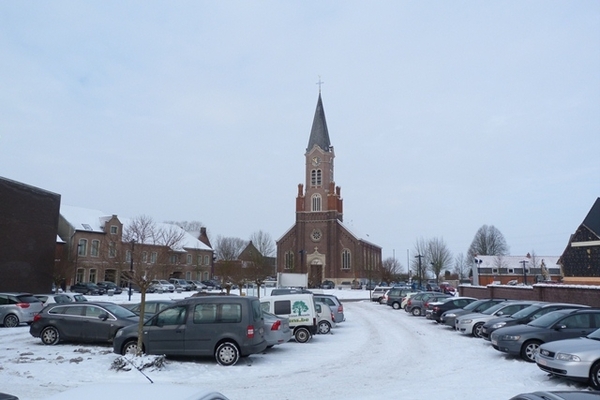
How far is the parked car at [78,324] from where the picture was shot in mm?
15406

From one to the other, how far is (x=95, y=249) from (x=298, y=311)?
163 feet

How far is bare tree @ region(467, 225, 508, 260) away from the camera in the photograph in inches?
3858

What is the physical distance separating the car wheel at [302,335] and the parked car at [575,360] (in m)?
8.35

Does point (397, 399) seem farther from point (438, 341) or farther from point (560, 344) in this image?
point (438, 341)

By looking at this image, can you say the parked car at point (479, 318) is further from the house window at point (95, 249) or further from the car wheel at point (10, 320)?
the house window at point (95, 249)

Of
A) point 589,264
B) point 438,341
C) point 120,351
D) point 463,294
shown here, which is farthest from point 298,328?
point 589,264

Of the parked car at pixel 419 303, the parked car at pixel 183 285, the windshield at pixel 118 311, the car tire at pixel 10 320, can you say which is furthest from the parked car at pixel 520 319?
the parked car at pixel 183 285

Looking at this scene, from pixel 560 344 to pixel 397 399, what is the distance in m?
4.08

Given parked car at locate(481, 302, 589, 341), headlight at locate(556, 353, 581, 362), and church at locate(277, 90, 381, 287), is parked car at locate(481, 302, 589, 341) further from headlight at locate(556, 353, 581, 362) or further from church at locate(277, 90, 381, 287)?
church at locate(277, 90, 381, 287)

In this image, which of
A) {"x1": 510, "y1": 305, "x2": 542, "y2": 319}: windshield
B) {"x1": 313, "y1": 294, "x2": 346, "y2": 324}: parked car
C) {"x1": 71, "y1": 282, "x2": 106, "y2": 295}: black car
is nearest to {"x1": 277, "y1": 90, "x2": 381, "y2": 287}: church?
{"x1": 71, "y1": 282, "x2": 106, "y2": 295}: black car

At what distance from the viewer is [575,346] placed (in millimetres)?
10211

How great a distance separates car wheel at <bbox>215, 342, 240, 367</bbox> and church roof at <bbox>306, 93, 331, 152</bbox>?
254ft

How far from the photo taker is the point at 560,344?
34.5 feet

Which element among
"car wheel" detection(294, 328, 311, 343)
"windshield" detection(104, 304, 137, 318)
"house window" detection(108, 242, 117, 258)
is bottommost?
"car wheel" detection(294, 328, 311, 343)
